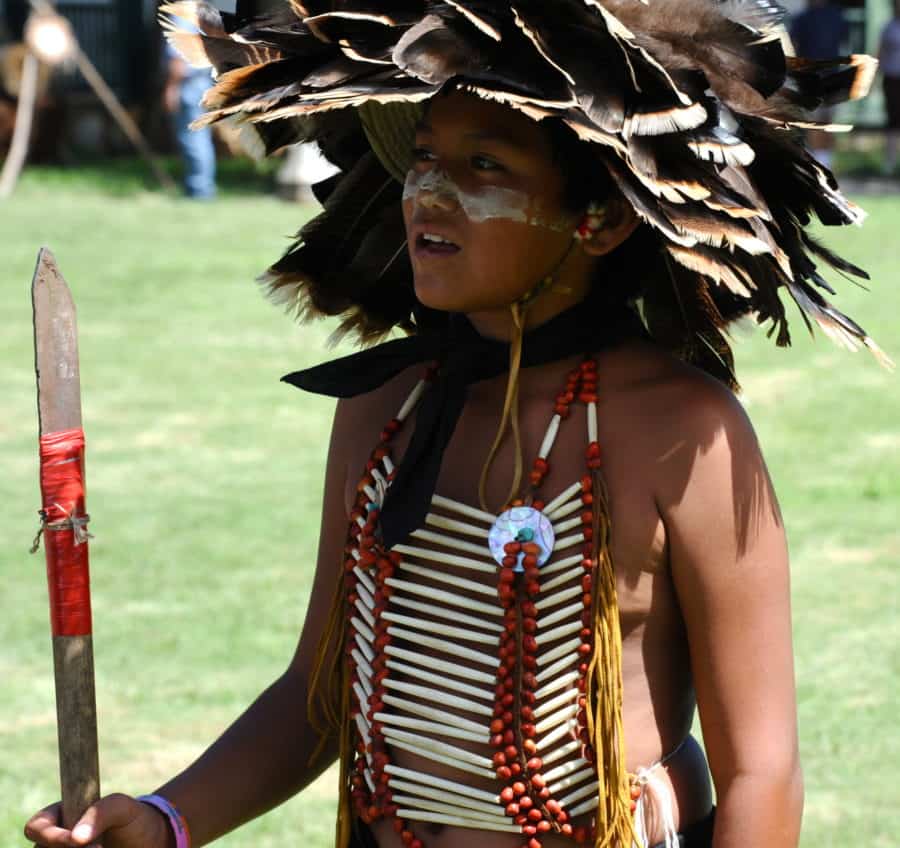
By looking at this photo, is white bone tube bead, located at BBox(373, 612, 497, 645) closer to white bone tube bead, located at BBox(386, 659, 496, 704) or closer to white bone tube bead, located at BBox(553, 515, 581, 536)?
white bone tube bead, located at BBox(386, 659, 496, 704)

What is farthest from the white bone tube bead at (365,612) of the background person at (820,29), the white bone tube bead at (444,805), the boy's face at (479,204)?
the background person at (820,29)

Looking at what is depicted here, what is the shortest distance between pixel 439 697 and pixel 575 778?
0.71 ft

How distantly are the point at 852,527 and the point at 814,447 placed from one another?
1.47 m

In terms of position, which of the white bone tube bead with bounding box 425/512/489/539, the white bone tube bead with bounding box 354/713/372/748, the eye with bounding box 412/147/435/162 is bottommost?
the white bone tube bead with bounding box 354/713/372/748

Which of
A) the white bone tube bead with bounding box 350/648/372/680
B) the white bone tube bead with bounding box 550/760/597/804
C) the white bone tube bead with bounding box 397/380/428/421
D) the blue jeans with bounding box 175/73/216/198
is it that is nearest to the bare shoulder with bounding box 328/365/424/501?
the white bone tube bead with bounding box 397/380/428/421

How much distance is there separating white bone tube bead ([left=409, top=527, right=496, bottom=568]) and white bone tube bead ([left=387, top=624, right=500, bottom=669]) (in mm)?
129

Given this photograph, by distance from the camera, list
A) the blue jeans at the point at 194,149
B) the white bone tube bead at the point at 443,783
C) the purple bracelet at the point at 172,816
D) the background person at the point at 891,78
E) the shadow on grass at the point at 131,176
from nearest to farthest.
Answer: the white bone tube bead at the point at 443,783, the purple bracelet at the point at 172,816, the blue jeans at the point at 194,149, the shadow on grass at the point at 131,176, the background person at the point at 891,78

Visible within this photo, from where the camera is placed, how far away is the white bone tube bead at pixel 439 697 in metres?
2.43

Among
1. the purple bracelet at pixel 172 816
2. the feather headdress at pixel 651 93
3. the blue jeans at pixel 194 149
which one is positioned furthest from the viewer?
the blue jeans at pixel 194 149

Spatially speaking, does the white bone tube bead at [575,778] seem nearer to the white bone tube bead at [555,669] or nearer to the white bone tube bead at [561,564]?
the white bone tube bead at [555,669]

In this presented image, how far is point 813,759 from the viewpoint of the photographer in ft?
17.4

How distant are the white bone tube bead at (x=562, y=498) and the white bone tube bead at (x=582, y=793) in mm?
359

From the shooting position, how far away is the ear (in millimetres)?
2457

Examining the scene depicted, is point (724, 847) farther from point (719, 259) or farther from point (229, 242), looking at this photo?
point (229, 242)
